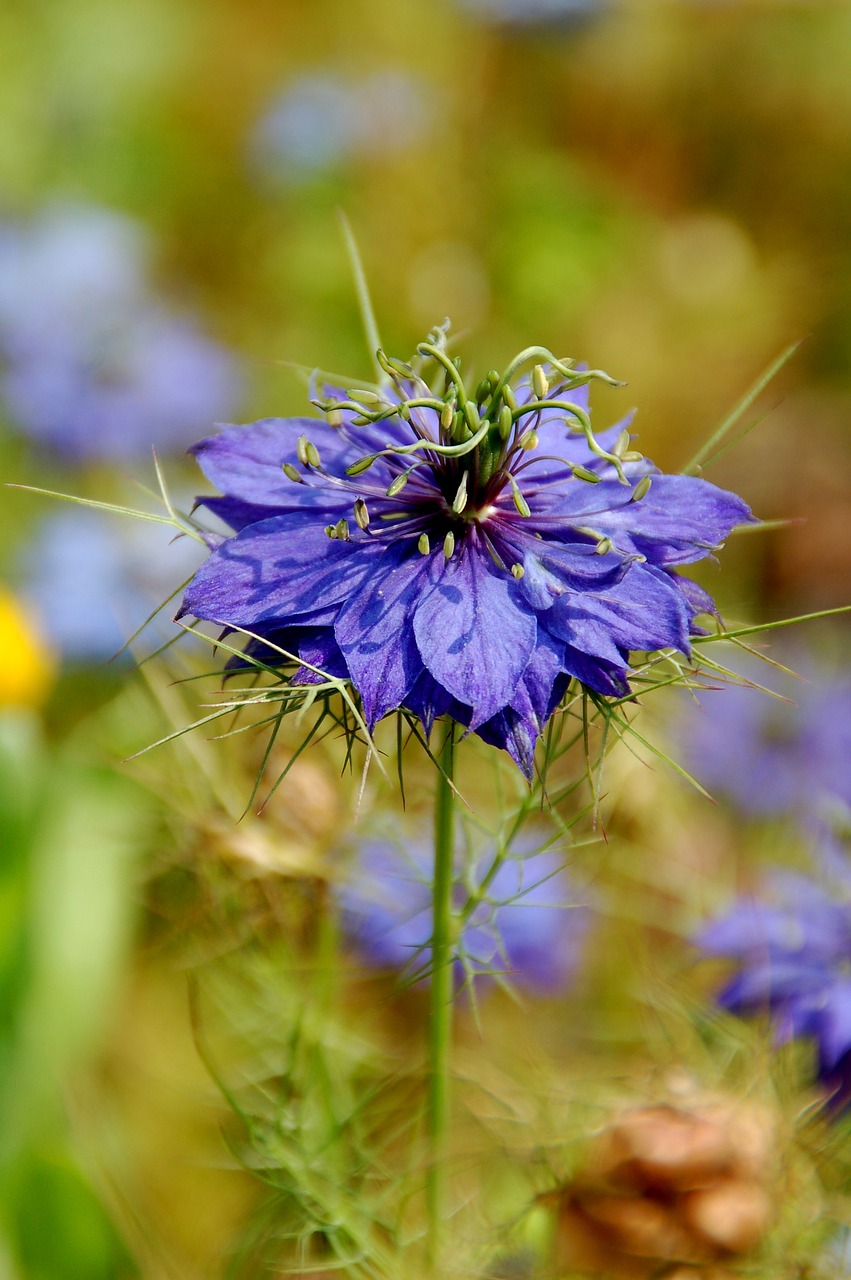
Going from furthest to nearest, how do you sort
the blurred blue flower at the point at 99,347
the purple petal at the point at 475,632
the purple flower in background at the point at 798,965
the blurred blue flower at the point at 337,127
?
the blurred blue flower at the point at 337,127, the blurred blue flower at the point at 99,347, the purple flower in background at the point at 798,965, the purple petal at the point at 475,632

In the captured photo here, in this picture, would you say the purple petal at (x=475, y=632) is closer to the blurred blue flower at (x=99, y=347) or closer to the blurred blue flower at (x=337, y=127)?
the blurred blue flower at (x=99, y=347)

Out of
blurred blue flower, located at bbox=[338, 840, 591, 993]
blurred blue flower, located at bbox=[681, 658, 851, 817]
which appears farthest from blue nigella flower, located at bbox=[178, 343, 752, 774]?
blurred blue flower, located at bbox=[681, 658, 851, 817]

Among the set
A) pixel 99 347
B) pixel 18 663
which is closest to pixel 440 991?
pixel 18 663

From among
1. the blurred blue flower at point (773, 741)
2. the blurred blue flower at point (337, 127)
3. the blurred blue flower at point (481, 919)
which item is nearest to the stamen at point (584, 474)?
the blurred blue flower at point (481, 919)

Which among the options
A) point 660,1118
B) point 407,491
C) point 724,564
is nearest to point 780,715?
point 724,564

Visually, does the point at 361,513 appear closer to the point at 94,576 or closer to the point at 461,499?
the point at 461,499

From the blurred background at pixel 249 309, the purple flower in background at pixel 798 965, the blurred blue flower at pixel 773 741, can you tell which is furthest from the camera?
the blurred blue flower at pixel 773 741
